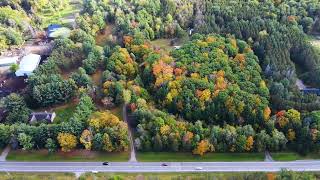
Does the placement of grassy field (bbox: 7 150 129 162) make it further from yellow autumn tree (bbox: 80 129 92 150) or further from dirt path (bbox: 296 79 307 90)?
dirt path (bbox: 296 79 307 90)

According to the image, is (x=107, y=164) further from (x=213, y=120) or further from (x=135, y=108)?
(x=213, y=120)

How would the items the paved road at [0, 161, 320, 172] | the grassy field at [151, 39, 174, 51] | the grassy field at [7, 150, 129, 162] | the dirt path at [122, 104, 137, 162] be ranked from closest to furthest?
the paved road at [0, 161, 320, 172]
the grassy field at [7, 150, 129, 162]
the dirt path at [122, 104, 137, 162]
the grassy field at [151, 39, 174, 51]

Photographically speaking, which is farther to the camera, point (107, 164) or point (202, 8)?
point (202, 8)

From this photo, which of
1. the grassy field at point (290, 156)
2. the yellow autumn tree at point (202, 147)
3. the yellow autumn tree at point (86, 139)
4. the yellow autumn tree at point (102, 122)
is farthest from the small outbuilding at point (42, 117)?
the grassy field at point (290, 156)

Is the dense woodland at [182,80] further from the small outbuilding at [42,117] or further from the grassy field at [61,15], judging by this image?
the grassy field at [61,15]

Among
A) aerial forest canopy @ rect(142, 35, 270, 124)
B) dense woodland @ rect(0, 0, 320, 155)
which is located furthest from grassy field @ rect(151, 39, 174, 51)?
aerial forest canopy @ rect(142, 35, 270, 124)

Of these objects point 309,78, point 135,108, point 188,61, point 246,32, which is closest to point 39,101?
point 135,108
